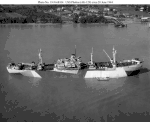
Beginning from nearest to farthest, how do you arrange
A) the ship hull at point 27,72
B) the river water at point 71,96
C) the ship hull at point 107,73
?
the river water at point 71,96 < the ship hull at point 107,73 < the ship hull at point 27,72

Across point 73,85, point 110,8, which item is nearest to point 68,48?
point 73,85

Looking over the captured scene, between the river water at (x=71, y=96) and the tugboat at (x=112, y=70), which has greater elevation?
the tugboat at (x=112, y=70)

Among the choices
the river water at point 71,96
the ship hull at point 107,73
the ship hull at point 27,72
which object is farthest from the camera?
the ship hull at point 27,72

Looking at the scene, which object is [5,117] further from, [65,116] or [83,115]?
[83,115]

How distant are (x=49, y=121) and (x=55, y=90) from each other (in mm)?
1655

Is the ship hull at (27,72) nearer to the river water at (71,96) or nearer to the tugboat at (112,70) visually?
the river water at (71,96)

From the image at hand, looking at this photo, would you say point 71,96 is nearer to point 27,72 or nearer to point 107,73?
point 107,73

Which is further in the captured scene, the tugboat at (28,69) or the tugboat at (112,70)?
the tugboat at (28,69)

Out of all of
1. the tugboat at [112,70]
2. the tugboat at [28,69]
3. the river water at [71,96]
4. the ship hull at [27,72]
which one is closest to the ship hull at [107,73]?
the tugboat at [112,70]

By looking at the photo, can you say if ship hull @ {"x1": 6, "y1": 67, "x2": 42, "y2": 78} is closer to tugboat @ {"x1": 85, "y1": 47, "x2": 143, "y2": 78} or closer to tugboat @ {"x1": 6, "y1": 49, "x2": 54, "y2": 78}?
tugboat @ {"x1": 6, "y1": 49, "x2": 54, "y2": 78}

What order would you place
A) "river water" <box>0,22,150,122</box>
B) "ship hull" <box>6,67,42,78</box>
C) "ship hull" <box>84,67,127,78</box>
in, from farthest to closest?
1. "ship hull" <box>6,67,42,78</box>
2. "ship hull" <box>84,67,127,78</box>
3. "river water" <box>0,22,150,122</box>

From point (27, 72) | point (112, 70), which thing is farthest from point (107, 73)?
point (27, 72)

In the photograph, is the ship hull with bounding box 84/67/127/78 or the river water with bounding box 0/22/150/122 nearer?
the river water with bounding box 0/22/150/122

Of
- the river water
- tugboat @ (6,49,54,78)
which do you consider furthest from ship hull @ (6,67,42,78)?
the river water
